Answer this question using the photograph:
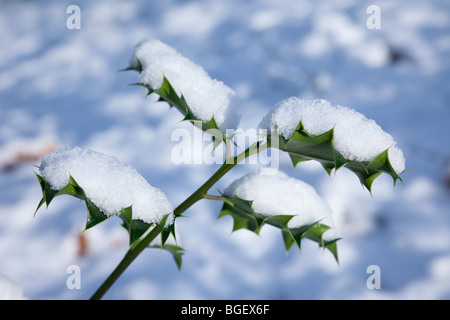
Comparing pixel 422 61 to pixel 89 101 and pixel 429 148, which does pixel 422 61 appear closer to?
pixel 429 148

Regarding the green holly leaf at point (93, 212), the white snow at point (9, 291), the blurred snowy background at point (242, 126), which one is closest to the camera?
the green holly leaf at point (93, 212)

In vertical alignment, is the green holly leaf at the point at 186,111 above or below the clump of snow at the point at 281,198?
above

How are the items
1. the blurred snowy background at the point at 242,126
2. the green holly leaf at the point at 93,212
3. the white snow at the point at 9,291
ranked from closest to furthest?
1. the green holly leaf at the point at 93,212
2. the white snow at the point at 9,291
3. the blurred snowy background at the point at 242,126

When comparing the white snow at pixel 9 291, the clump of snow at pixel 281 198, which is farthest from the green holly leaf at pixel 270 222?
the white snow at pixel 9 291

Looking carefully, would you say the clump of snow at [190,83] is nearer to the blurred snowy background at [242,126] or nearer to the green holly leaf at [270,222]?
the green holly leaf at [270,222]

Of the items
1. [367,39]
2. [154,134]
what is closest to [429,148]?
[367,39]

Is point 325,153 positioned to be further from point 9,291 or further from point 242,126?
point 242,126
